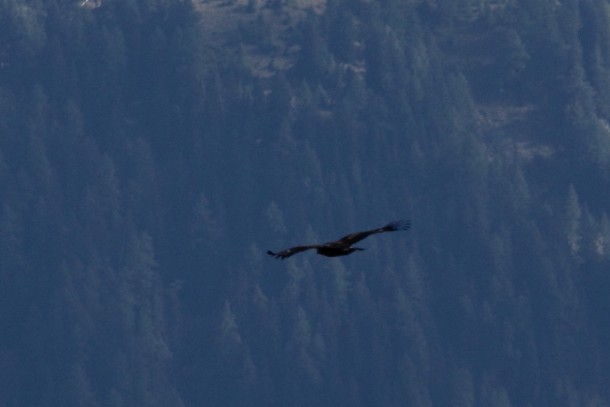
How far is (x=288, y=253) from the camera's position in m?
56.1

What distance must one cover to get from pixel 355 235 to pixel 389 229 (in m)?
0.73

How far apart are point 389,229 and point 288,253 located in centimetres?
222

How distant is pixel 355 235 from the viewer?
186 ft

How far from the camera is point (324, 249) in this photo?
56.4m

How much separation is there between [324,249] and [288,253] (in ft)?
2.69

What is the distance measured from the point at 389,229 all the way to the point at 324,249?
144 cm

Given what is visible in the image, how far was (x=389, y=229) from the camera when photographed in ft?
186
